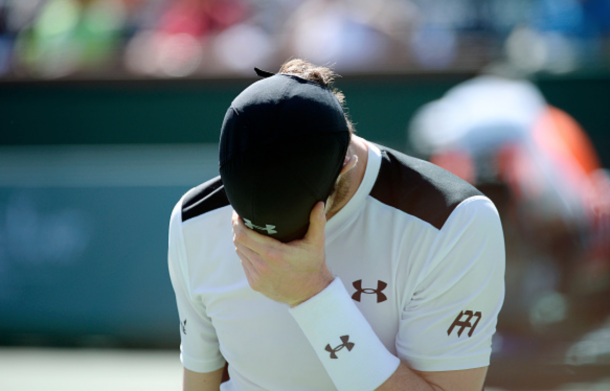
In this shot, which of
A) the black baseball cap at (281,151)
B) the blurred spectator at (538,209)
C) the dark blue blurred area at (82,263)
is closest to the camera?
the black baseball cap at (281,151)

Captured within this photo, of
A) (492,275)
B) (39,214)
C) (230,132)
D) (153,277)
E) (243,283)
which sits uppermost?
(230,132)

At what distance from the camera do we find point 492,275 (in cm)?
200

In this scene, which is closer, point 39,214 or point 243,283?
point 243,283

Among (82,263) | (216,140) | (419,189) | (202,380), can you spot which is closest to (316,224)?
(419,189)

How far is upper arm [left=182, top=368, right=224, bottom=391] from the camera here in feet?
7.62

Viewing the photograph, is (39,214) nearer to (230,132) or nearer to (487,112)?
(487,112)

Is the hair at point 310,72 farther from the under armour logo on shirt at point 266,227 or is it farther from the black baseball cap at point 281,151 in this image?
the under armour logo on shirt at point 266,227

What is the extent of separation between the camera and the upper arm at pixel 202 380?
7.62 feet

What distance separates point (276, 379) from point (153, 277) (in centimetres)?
421

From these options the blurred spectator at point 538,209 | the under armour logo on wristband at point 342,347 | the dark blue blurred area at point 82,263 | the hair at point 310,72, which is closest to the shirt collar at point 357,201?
the hair at point 310,72

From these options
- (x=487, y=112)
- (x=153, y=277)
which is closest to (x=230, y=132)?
(x=487, y=112)

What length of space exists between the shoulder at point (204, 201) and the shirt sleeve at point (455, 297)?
74 centimetres

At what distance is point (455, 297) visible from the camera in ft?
6.46

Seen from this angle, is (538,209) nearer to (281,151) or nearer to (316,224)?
(316,224)
